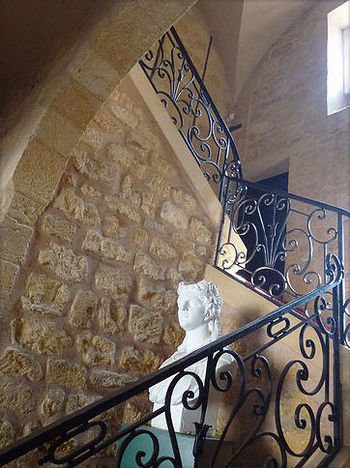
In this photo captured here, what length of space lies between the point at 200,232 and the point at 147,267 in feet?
2.12

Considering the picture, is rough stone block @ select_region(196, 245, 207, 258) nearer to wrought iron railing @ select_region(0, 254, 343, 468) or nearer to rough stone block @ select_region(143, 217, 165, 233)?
rough stone block @ select_region(143, 217, 165, 233)

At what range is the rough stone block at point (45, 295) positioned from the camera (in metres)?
2.35

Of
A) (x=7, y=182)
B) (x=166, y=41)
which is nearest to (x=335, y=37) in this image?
(x=166, y=41)

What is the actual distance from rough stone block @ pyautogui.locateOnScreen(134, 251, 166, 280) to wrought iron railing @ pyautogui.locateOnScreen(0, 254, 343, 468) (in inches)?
28.9

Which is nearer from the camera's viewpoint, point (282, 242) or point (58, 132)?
point (58, 132)

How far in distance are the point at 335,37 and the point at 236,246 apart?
17.2 feet

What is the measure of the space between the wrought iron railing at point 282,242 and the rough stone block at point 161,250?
17.3 inches

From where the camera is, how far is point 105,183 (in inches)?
116

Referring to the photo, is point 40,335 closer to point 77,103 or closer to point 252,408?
point 252,408

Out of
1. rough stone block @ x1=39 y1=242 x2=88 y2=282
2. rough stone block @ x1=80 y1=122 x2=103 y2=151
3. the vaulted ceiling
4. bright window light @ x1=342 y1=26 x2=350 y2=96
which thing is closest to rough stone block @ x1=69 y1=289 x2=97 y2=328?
rough stone block @ x1=39 y1=242 x2=88 y2=282

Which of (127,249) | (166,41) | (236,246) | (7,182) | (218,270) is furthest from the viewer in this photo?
(166,41)

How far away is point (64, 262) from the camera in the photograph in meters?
2.56

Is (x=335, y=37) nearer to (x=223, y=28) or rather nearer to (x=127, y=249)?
(x=223, y=28)

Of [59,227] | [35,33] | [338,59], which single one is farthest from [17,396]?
[338,59]
